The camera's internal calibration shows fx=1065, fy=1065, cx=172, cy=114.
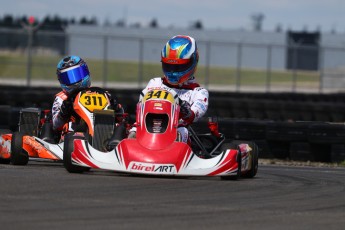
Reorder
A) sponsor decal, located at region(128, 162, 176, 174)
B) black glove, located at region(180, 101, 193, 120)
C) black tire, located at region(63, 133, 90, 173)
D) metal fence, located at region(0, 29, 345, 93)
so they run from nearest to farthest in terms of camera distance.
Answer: sponsor decal, located at region(128, 162, 176, 174) → black tire, located at region(63, 133, 90, 173) → black glove, located at region(180, 101, 193, 120) → metal fence, located at region(0, 29, 345, 93)

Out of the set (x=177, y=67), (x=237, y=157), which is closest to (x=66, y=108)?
(x=177, y=67)

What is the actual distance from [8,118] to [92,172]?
671 centimetres

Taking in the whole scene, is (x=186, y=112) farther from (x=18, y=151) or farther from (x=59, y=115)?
(x=18, y=151)

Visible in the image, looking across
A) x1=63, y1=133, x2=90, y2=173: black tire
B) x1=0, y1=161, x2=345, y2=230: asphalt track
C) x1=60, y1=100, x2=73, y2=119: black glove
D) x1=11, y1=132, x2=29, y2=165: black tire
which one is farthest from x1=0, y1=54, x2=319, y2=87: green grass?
x1=0, y1=161, x2=345, y2=230: asphalt track

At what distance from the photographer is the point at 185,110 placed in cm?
1041

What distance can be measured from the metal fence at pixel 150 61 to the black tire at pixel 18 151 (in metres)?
22.4

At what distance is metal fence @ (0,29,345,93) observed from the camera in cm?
3691

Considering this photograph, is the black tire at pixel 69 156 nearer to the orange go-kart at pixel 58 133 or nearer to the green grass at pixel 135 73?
the orange go-kart at pixel 58 133

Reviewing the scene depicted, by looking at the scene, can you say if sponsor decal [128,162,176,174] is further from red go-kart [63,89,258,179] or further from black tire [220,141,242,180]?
black tire [220,141,242,180]

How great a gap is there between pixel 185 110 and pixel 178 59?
0.84m

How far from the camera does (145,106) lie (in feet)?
33.3

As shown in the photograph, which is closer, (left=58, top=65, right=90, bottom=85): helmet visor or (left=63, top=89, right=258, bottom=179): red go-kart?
(left=63, top=89, right=258, bottom=179): red go-kart

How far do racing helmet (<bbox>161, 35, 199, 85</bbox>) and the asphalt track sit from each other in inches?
52.5

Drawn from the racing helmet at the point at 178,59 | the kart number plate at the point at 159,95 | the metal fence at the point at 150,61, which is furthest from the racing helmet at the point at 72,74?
the metal fence at the point at 150,61
